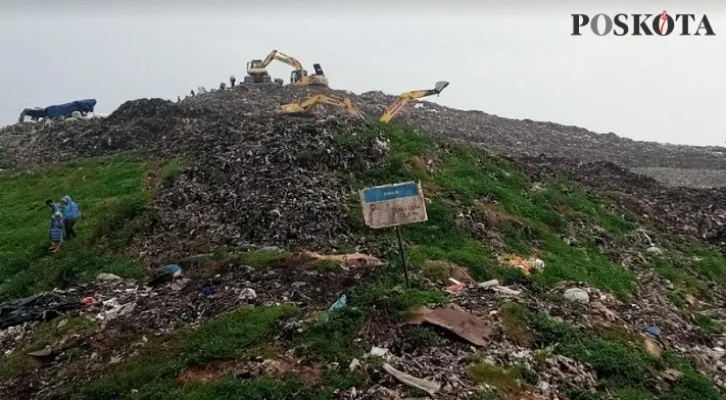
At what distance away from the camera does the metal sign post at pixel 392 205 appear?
29.6 feet

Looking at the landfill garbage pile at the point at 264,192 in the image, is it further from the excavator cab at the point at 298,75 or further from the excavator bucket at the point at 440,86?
the excavator cab at the point at 298,75

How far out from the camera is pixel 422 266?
10961 millimetres

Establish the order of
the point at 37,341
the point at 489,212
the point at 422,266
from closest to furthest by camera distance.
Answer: the point at 37,341 → the point at 422,266 → the point at 489,212

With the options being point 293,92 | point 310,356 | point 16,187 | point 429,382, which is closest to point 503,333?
point 429,382

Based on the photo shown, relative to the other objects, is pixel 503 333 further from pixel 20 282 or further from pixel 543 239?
pixel 20 282

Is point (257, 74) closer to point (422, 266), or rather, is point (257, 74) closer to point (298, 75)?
point (298, 75)

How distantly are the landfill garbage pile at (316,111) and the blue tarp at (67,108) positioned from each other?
2.76 ft

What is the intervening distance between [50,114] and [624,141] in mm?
28731

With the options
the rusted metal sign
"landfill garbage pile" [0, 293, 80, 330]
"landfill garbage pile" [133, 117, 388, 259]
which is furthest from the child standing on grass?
the rusted metal sign

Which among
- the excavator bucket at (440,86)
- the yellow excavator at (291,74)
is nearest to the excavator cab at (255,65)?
the yellow excavator at (291,74)

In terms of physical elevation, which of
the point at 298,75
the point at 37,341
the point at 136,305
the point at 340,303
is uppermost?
the point at 298,75

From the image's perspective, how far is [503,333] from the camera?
8.25 m

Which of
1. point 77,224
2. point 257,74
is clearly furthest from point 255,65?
point 77,224

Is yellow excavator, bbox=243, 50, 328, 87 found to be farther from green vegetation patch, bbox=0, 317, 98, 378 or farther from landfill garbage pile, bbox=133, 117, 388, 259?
green vegetation patch, bbox=0, 317, 98, 378
